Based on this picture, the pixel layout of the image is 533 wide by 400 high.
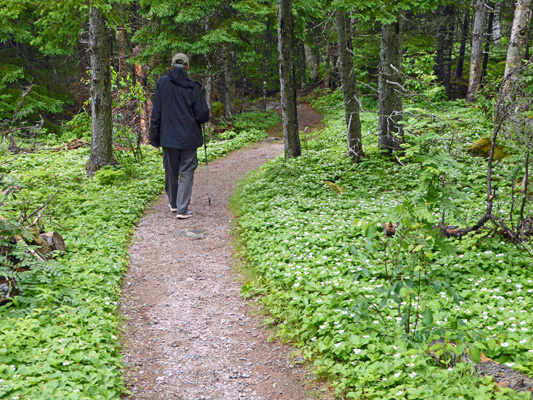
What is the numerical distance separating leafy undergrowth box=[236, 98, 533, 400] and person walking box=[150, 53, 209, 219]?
1.58m

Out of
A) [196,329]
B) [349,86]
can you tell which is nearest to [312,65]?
[349,86]

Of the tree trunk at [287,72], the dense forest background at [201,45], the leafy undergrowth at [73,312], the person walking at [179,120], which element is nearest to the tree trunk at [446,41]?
the dense forest background at [201,45]

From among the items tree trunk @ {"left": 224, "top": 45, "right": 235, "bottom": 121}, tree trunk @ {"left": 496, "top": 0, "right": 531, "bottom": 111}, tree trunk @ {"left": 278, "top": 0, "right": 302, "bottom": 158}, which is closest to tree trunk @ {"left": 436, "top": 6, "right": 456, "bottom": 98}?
tree trunk @ {"left": 496, "top": 0, "right": 531, "bottom": 111}

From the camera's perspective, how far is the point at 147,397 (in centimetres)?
401

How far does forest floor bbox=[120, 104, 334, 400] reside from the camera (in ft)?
13.7

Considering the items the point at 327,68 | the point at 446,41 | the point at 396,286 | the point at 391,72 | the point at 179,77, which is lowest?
the point at 396,286

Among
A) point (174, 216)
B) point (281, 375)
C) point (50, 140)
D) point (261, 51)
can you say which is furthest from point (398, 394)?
point (261, 51)

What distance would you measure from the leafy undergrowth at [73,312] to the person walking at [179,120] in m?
1.31

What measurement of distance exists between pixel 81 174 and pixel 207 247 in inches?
230

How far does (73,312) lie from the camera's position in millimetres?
4777

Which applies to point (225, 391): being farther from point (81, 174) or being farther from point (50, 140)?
point (50, 140)

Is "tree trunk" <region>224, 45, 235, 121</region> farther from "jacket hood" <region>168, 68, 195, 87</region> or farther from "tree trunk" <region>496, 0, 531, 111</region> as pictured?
"jacket hood" <region>168, 68, 195, 87</region>

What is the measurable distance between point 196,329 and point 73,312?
140cm

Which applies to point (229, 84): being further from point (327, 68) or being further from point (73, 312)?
point (73, 312)
